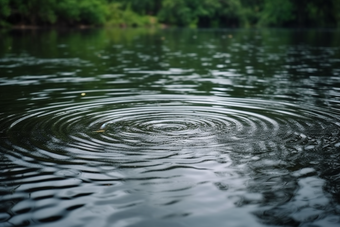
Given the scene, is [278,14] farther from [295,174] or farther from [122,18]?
[295,174]

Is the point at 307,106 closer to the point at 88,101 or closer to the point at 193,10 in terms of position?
the point at 88,101

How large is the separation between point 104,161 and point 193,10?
302ft

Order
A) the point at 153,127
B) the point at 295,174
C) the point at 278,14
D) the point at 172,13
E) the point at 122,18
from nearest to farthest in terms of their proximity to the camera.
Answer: the point at 295,174, the point at 153,127, the point at 122,18, the point at 278,14, the point at 172,13

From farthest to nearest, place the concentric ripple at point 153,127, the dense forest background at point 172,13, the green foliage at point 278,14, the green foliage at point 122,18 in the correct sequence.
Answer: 1. the green foliage at point 278,14
2. the green foliage at point 122,18
3. the dense forest background at point 172,13
4. the concentric ripple at point 153,127

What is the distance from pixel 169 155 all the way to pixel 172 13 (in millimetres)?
86384

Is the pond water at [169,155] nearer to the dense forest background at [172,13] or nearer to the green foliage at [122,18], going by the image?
the dense forest background at [172,13]

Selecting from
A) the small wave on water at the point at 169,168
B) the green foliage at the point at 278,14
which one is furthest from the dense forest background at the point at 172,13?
the small wave on water at the point at 169,168

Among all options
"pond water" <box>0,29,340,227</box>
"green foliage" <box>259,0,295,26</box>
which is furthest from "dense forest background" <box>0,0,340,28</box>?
"pond water" <box>0,29,340,227</box>

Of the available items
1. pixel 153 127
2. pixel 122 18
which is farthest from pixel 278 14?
pixel 153 127

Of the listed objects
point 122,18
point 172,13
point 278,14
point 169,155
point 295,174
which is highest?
point 172,13

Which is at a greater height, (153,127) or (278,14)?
(278,14)

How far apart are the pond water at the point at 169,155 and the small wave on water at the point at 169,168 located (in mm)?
15

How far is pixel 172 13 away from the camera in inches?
3521

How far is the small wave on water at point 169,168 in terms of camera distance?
4.25 m
